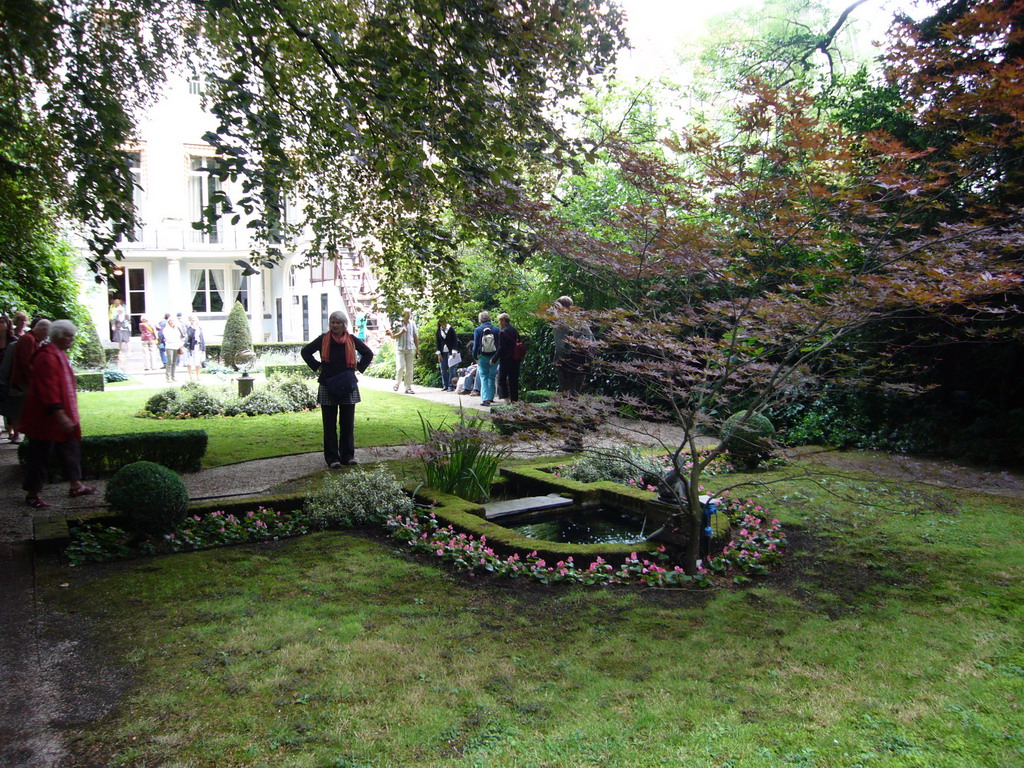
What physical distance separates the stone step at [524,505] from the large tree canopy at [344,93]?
2.46m

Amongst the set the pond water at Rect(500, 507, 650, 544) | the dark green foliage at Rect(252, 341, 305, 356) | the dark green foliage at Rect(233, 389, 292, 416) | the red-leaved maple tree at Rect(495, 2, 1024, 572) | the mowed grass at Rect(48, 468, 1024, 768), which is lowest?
the pond water at Rect(500, 507, 650, 544)

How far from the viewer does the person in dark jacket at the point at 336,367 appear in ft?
28.0

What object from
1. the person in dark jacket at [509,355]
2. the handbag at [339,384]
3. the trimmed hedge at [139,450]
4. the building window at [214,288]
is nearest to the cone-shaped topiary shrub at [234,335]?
the building window at [214,288]

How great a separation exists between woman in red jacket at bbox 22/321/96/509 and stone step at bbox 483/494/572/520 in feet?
12.9

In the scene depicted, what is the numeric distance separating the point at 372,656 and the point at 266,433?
28.2 ft

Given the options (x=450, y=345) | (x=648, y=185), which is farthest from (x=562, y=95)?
(x=450, y=345)

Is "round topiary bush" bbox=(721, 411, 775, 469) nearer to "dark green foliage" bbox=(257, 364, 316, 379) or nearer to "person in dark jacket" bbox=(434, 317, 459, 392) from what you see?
"person in dark jacket" bbox=(434, 317, 459, 392)

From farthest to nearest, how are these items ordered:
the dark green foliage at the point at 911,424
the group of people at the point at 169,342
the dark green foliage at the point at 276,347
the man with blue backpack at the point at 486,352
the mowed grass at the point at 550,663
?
the dark green foliage at the point at 276,347
the group of people at the point at 169,342
the man with blue backpack at the point at 486,352
the dark green foliage at the point at 911,424
the mowed grass at the point at 550,663

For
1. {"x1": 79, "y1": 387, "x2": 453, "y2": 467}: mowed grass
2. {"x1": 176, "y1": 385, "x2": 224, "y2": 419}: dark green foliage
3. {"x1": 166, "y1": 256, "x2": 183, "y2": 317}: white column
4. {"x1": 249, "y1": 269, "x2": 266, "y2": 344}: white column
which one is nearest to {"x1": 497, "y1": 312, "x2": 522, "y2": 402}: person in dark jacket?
{"x1": 79, "y1": 387, "x2": 453, "y2": 467}: mowed grass

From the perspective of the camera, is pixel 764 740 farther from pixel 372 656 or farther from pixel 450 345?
pixel 450 345

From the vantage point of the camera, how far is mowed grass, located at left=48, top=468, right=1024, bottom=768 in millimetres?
2996

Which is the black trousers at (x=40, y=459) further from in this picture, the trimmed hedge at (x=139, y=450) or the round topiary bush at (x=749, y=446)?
the round topiary bush at (x=749, y=446)

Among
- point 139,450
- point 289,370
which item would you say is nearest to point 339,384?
point 139,450

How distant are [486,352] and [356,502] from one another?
8436 millimetres
